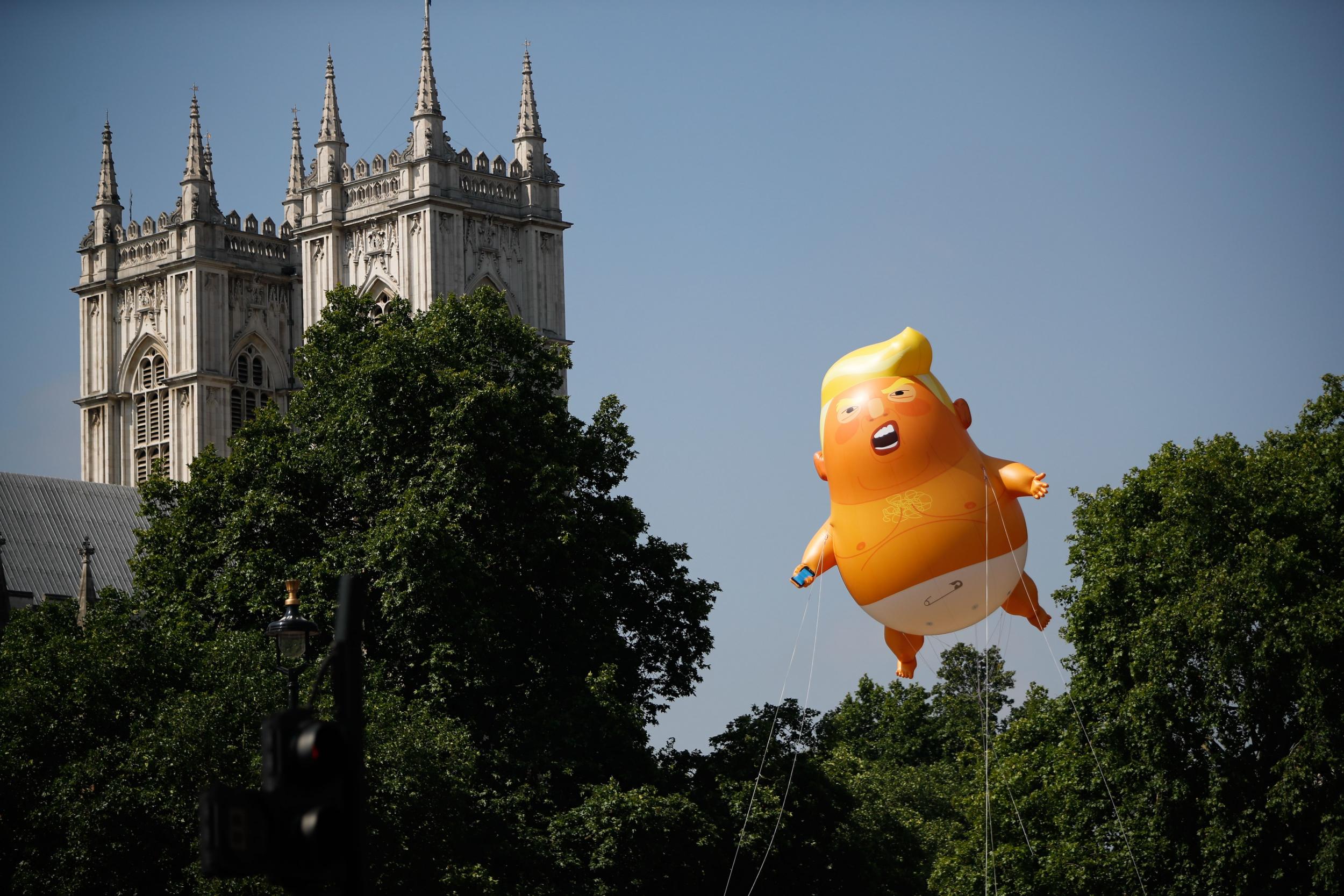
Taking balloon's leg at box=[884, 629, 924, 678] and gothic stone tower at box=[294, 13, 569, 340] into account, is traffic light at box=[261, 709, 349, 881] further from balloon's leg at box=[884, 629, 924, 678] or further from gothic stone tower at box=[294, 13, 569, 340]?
gothic stone tower at box=[294, 13, 569, 340]

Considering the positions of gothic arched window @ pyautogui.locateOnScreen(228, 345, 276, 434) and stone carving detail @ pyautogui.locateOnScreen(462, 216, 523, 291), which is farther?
gothic arched window @ pyautogui.locateOnScreen(228, 345, 276, 434)

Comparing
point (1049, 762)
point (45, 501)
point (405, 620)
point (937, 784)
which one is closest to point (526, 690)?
point (405, 620)

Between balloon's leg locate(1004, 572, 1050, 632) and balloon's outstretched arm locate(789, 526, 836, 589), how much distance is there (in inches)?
89.2

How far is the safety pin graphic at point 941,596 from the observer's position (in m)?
25.0

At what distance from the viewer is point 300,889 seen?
13203 mm

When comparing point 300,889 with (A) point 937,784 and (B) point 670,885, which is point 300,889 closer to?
(B) point 670,885

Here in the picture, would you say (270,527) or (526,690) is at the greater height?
(270,527)

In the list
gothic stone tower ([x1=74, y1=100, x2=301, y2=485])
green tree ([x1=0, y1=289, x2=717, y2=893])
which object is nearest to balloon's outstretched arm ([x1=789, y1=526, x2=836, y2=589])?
green tree ([x1=0, y1=289, x2=717, y2=893])

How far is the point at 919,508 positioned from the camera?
81.8 feet

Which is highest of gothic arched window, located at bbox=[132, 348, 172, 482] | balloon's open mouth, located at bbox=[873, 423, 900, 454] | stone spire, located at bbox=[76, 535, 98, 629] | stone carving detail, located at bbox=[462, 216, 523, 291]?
stone carving detail, located at bbox=[462, 216, 523, 291]

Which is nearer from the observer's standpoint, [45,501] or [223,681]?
[223,681]

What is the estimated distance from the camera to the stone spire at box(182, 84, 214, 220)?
86188 millimetres

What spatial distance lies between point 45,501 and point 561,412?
33.3 meters

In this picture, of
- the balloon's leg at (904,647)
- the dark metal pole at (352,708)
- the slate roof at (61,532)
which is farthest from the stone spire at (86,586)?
the dark metal pole at (352,708)
